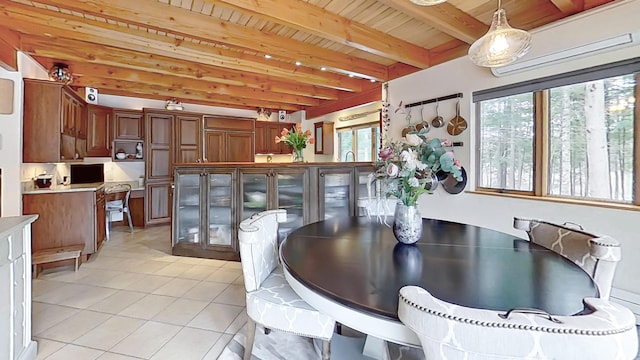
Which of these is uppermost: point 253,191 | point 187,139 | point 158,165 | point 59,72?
point 59,72

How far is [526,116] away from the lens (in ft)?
10.0

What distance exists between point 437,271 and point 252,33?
9.94ft

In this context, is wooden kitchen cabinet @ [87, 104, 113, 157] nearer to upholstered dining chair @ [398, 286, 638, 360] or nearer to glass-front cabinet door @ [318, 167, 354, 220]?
glass-front cabinet door @ [318, 167, 354, 220]

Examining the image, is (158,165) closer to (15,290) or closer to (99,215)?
(99,215)

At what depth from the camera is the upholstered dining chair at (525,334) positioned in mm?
590

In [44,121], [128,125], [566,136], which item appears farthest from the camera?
[128,125]

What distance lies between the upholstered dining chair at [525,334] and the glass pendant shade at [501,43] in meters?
1.76

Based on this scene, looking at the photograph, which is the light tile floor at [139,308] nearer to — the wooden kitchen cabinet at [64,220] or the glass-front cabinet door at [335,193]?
the wooden kitchen cabinet at [64,220]

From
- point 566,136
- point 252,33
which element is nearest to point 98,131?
point 252,33

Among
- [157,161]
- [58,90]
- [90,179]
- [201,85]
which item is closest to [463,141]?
[201,85]

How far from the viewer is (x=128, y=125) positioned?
5.64 meters

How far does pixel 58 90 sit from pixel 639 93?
570 centimetres

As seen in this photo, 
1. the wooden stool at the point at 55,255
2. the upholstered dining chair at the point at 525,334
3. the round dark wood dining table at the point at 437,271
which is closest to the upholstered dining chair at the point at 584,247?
the round dark wood dining table at the point at 437,271

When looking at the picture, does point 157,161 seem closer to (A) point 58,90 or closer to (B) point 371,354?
(A) point 58,90
